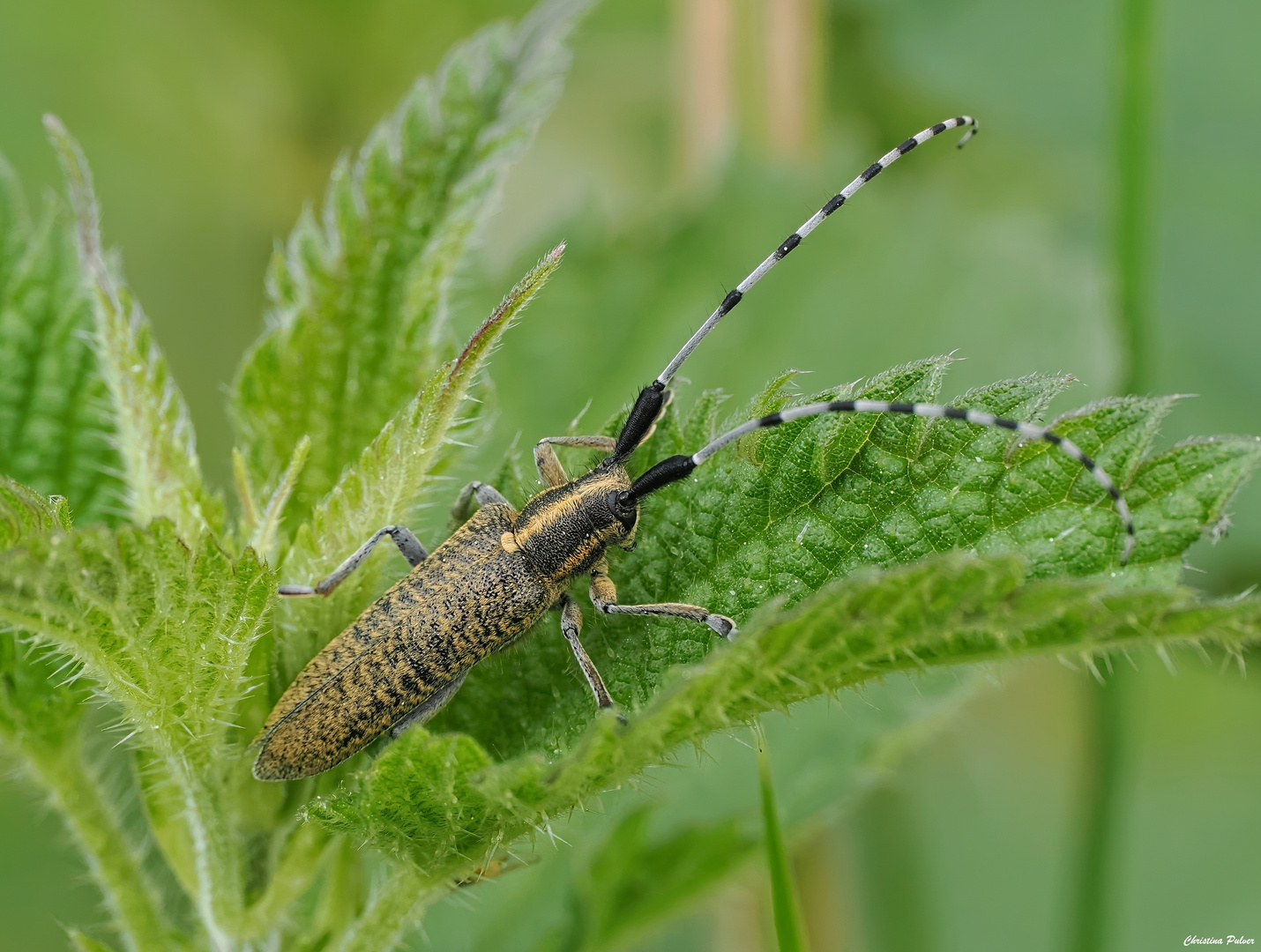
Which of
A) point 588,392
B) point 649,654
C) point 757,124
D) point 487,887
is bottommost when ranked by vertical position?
point 487,887

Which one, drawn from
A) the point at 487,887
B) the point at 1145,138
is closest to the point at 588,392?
the point at 487,887

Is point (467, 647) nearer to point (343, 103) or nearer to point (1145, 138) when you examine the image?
point (1145, 138)

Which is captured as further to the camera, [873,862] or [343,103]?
[343,103]

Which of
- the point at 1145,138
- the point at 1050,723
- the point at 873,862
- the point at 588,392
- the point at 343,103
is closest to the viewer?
the point at 1145,138

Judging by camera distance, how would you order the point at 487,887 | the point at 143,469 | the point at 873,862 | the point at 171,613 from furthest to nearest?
the point at 873,862 < the point at 487,887 < the point at 143,469 < the point at 171,613

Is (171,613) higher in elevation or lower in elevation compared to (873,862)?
higher

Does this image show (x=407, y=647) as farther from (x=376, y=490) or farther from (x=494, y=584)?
(x=376, y=490)
